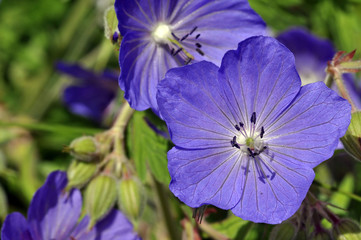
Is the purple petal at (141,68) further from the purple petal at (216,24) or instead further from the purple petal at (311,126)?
the purple petal at (311,126)

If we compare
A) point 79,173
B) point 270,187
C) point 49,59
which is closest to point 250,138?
point 270,187

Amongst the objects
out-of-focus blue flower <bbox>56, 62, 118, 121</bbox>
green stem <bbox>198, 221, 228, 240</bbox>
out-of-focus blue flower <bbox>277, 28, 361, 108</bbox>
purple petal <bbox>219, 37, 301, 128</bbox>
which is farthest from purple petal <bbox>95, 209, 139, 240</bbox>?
out-of-focus blue flower <bbox>277, 28, 361, 108</bbox>

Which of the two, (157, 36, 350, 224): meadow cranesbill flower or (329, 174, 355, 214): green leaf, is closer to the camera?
(157, 36, 350, 224): meadow cranesbill flower

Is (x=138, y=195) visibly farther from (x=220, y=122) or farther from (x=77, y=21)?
(x=77, y=21)

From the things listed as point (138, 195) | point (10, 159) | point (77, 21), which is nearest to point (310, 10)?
point (77, 21)

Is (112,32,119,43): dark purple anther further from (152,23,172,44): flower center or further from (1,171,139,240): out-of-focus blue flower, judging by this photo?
(1,171,139,240): out-of-focus blue flower
